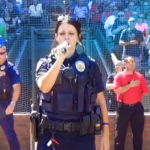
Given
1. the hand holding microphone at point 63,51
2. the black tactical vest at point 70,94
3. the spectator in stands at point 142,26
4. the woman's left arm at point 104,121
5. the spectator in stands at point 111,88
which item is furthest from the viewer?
the spectator in stands at point 142,26

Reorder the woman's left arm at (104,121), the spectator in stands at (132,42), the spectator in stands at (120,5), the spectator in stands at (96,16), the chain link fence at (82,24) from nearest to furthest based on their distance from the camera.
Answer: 1. the woman's left arm at (104,121)
2. the chain link fence at (82,24)
3. the spectator in stands at (132,42)
4. the spectator in stands at (96,16)
5. the spectator in stands at (120,5)

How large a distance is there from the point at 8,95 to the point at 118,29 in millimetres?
3907

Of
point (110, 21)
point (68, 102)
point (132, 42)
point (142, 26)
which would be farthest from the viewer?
point (110, 21)

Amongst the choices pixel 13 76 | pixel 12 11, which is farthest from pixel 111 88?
pixel 12 11

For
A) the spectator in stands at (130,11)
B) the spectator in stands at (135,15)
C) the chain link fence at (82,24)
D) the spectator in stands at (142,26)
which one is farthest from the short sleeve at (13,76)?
the spectator in stands at (135,15)

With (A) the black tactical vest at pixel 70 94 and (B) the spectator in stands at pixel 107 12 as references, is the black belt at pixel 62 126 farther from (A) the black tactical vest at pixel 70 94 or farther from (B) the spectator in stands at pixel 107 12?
(B) the spectator in stands at pixel 107 12

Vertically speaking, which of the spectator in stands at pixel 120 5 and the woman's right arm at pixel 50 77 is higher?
the spectator in stands at pixel 120 5

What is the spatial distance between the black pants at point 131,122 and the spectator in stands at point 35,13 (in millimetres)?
3832

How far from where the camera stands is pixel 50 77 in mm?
2020

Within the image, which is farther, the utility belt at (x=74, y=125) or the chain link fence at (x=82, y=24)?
the chain link fence at (x=82, y=24)

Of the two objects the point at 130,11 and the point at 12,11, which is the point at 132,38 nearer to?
the point at 130,11

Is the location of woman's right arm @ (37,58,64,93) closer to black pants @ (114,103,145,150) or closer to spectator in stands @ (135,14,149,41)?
black pants @ (114,103,145,150)

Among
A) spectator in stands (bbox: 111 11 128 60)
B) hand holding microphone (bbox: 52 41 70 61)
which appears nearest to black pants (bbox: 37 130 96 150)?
hand holding microphone (bbox: 52 41 70 61)

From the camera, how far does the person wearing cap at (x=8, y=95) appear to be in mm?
4070
